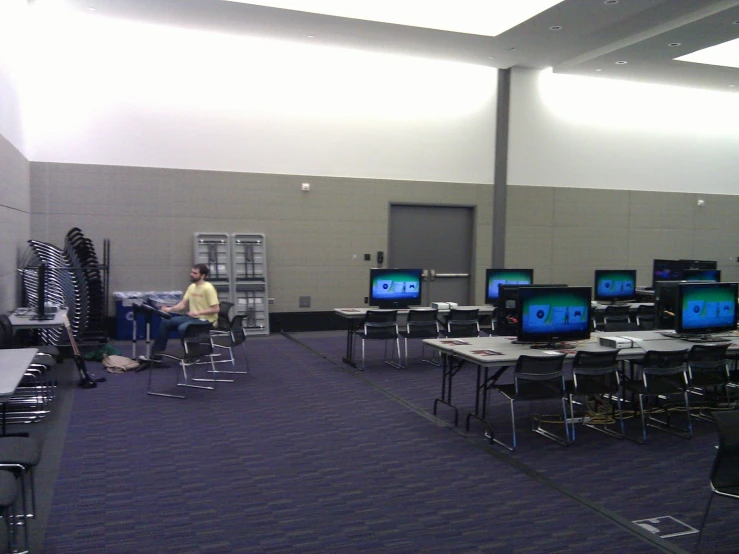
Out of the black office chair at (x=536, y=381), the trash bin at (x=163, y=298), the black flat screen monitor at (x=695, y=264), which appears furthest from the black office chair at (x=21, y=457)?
the black flat screen monitor at (x=695, y=264)

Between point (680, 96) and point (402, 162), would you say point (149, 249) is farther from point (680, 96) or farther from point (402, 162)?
point (680, 96)

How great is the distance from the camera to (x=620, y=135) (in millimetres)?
13656

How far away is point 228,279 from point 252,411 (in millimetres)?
5058

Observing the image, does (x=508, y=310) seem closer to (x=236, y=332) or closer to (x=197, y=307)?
(x=236, y=332)

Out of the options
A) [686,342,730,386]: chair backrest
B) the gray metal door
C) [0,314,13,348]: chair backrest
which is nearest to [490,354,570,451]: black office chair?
[686,342,730,386]: chair backrest

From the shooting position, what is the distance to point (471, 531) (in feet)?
12.3

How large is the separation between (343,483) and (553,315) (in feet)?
8.63

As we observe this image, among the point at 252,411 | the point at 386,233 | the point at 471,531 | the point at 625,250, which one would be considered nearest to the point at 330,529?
the point at 471,531

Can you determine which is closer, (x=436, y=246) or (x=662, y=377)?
(x=662, y=377)

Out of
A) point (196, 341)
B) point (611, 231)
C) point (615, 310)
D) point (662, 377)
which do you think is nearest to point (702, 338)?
point (662, 377)

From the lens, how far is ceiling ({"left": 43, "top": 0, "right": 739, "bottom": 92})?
8938mm

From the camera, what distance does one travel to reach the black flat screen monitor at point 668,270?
1164 centimetres

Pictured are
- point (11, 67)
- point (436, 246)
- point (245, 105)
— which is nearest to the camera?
point (11, 67)

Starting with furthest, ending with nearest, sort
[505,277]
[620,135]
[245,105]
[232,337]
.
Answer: [620,135], [245,105], [505,277], [232,337]
